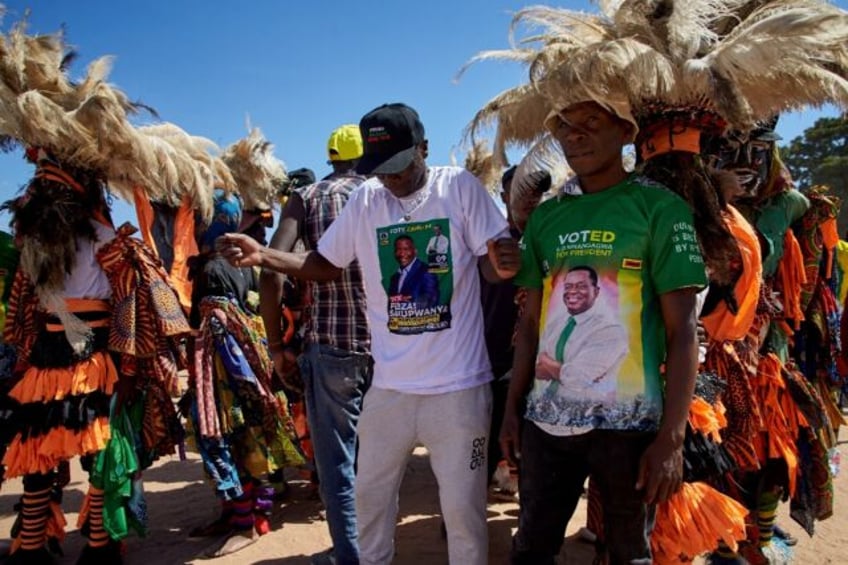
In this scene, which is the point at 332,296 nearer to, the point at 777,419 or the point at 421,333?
the point at 421,333

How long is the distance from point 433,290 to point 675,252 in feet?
3.08

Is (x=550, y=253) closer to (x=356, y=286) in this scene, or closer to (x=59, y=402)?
(x=356, y=286)

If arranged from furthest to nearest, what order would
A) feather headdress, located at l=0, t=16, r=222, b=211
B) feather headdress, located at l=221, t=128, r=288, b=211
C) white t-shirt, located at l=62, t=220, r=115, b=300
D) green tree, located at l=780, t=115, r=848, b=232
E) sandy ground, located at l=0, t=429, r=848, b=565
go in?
green tree, located at l=780, t=115, r=848, b=232
feather headdress, located at l=221, t=128, r=288, b=211
sandy ground, located at l=0, t=429, r=848, b=565
white t-shirt, located at l=62, t=220, r=115, b=300
feather headdress, located at l=0, t=16, r=222, b=211

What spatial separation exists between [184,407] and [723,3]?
389 centimetres

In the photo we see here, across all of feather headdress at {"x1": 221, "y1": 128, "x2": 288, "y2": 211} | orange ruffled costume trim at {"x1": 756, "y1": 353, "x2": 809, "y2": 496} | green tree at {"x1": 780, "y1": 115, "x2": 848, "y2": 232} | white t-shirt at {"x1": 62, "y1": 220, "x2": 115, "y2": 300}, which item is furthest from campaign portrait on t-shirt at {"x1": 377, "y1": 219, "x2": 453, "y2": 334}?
green tree at {"x1": 780, "y1": 115, "x2": 848, "y2": 232}

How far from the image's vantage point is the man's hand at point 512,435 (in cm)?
244

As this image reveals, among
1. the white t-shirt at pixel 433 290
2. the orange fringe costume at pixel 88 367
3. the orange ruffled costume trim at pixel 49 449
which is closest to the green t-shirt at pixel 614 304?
the white t-shirt at pixel 433 290

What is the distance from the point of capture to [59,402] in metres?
3.70

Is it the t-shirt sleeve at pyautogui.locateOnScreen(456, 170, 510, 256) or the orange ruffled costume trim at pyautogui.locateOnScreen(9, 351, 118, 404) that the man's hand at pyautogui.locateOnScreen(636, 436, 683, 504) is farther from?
the orange ruffled costume trim at pyautogui.locateOnScreen(9, 351, 118, 404)

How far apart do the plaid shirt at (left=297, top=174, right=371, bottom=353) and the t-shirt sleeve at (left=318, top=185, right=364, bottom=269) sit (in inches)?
12.4

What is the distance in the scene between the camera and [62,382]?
3.65m

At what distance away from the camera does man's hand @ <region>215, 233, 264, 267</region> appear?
2.45 m

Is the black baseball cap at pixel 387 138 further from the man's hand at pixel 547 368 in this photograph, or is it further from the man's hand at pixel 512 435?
the man's hand at pixel 512 435

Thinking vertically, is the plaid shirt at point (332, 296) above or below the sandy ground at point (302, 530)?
above
